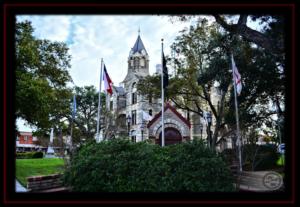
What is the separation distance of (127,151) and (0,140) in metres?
4.36

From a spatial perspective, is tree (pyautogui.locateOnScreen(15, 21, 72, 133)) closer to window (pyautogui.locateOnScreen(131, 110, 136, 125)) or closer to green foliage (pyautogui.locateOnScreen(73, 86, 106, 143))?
green foliage (pyautogui.locateOnScreen(73, 86, 106, 143))

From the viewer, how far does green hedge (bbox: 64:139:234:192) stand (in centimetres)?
762

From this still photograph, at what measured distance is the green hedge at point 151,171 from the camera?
300 inches

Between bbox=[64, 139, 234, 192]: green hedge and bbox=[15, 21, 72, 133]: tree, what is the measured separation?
7494 millimetres

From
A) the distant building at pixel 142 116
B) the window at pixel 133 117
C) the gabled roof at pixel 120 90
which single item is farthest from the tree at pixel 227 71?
the gabled roof at pixel 120 90

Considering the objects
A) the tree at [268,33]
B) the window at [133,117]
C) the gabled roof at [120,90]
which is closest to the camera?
the tree at [268,33]

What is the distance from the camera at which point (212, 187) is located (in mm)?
7551

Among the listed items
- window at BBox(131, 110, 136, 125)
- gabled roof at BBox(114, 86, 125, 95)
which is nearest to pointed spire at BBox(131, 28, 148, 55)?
gabled roof at BBox(114, 86, 125, 95)

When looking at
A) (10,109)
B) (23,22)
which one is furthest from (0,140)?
(23,22)

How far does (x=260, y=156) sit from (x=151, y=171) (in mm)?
11890

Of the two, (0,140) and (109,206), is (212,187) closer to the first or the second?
(109,206)

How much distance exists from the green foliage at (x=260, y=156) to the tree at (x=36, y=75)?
1091 centimetres

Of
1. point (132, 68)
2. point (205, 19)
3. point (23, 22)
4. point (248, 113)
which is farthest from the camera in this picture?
point (132, 68)

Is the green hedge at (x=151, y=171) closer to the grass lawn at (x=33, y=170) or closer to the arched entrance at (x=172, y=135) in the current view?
the grass lawn at (x=33, y=170)
